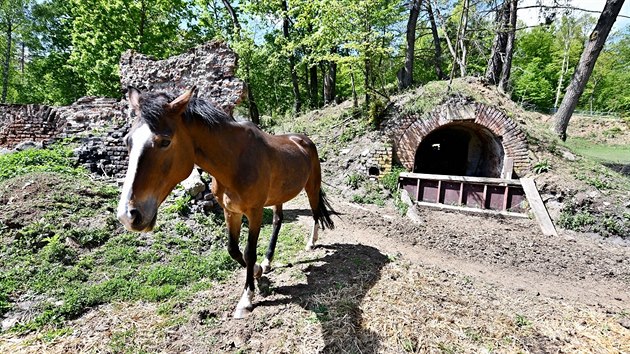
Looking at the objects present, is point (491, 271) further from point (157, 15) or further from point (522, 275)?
point (157, 15)

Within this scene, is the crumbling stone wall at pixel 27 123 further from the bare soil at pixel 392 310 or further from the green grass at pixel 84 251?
the bare soil at pixel 392 310

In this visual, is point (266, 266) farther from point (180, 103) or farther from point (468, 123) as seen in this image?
point (468, 123)

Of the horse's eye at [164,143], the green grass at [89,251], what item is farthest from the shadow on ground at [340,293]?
the horse's eye at [164,143]

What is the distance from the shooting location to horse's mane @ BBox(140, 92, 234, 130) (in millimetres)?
1767

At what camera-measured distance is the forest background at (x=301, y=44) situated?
1016 cm

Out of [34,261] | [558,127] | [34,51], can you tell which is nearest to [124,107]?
Answer: [34,261]

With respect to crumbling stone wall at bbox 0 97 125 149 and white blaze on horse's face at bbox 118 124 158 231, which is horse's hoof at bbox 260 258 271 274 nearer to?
white blaze on horse's face at bbox 118 124 158 231

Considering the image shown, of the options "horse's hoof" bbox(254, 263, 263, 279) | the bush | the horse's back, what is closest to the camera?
the horse's back

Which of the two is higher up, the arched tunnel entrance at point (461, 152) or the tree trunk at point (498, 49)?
the tree trunk at point (498, 49)

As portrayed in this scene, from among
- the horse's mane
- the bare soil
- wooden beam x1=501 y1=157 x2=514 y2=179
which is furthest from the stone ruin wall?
wooden beam x1=501 y1=157 x2=514 y2=179

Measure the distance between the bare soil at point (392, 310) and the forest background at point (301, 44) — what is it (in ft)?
20.0

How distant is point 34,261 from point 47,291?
67cm

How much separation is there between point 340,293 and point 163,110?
2.42m

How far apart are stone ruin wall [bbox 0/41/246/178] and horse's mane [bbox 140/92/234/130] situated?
4.24 m
